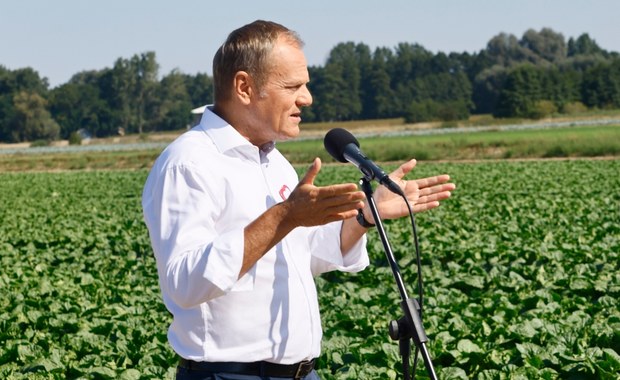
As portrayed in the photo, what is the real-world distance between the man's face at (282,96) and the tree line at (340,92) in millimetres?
98665

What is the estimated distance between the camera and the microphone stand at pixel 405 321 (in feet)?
8.46

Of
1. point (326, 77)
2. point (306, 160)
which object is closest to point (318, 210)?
point (306, 160)

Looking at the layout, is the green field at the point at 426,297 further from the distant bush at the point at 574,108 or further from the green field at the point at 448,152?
the distant bush at the point at 574,108

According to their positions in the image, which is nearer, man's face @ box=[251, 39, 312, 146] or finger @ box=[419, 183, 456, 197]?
man's face @ box=[251, 39, 312, 146]

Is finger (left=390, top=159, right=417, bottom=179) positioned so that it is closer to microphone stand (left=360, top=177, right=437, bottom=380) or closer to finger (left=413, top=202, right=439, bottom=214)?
finger (left=413, top=202, right=439, bottom=214)

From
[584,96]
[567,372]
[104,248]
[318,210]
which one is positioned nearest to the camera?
[318,210]

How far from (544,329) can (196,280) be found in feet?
15.1

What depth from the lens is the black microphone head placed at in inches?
117

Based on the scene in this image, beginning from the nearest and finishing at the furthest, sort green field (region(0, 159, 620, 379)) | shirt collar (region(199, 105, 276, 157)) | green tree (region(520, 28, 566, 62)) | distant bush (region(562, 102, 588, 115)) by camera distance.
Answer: shirt collar (region(199, 105, 276, 157)) < green field (region(0, 159, 620, 379)) < distant bush (region(562, 102, 588, 115)) < green tree (region(520, 28, 566, 62))

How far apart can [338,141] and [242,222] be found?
16.3 inches

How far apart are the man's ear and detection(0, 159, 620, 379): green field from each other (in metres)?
3.04

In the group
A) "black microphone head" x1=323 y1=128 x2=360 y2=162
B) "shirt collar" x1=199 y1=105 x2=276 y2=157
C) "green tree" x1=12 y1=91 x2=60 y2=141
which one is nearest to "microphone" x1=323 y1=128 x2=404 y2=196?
"black microphone head" x1=323 y1=128 x2=360 y2=162

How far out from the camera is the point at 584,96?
101 meters

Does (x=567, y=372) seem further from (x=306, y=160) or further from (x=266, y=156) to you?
(x=306, y=160)
